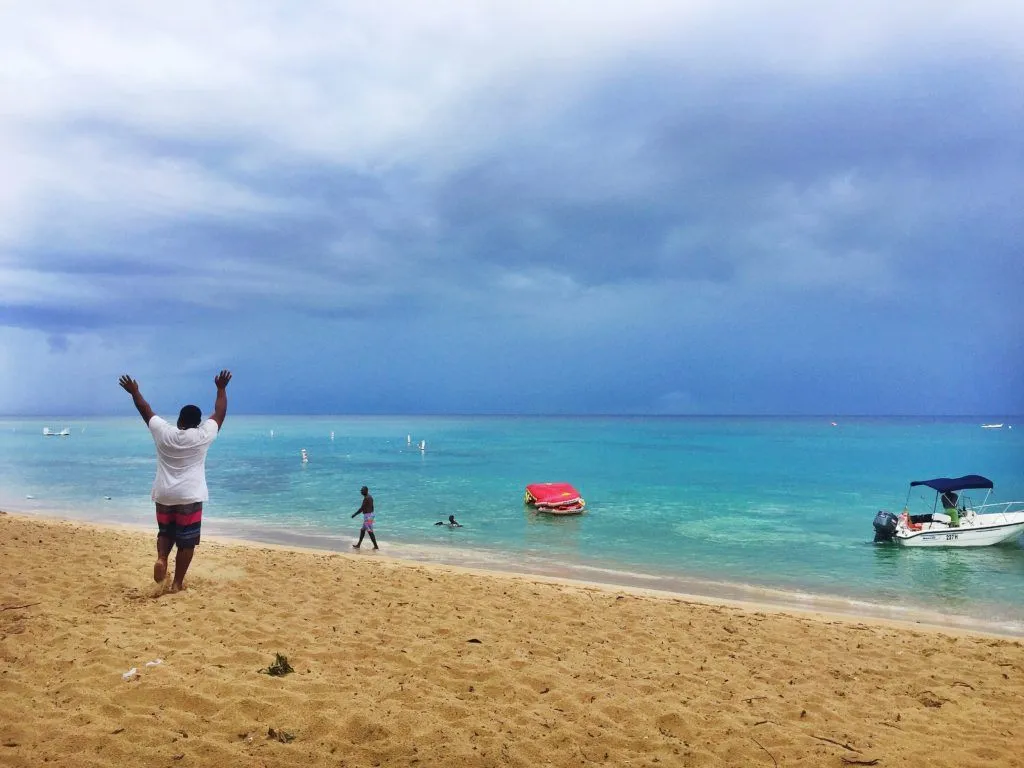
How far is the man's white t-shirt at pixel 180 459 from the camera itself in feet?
A: 25.0

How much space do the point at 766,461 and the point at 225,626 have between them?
66941 millimetres

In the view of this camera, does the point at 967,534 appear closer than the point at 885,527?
Yes

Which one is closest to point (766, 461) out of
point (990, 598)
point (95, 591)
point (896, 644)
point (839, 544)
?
point (839, 544)

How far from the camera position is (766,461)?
6712cm

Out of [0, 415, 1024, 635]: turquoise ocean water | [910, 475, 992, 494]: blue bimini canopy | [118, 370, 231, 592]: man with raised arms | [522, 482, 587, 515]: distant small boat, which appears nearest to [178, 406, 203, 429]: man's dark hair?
[118, 370, 231, 592]: man with raised arms

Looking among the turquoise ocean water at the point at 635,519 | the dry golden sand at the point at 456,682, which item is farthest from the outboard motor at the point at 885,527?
the dry golden sand at the point at 456,682

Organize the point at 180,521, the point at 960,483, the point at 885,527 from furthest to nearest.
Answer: the point at 885,527 → the point at 960,483 → the point at 180,521

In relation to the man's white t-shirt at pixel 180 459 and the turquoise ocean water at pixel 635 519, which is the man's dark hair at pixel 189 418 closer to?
the man's white t-shirt at pixel 180 459

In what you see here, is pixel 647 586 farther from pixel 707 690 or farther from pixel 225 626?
pixel 225 626

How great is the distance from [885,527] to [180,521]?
23.8 meters

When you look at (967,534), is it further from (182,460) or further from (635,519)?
(182,460)

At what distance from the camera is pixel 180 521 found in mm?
7941

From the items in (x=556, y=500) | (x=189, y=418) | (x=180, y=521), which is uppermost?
(x=189, y=418)

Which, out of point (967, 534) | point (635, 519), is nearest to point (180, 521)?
point (635, 519)
